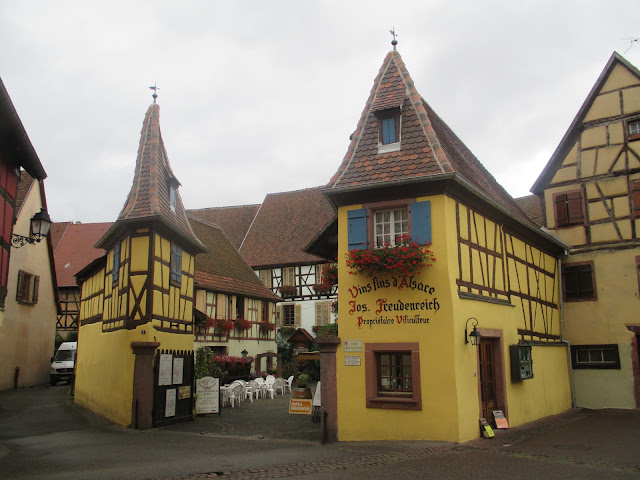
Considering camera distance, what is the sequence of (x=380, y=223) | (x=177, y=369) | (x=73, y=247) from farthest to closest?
(x=73, y=247) → (x=177, y=369) → (x=380, y=223)

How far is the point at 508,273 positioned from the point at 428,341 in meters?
4.83

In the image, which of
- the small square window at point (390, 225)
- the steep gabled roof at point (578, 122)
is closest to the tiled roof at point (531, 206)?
the steep gabled roof at point (578, 122)

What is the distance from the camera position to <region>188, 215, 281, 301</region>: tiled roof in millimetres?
28719

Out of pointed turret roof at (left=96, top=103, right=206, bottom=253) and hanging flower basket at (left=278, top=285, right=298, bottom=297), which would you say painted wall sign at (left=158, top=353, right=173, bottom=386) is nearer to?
pointed turret roof at (left=96, top=103, right=206, bottom=253)

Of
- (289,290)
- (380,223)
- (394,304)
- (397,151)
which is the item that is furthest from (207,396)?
(289,290)

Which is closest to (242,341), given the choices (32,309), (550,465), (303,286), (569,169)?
A: (303,286)

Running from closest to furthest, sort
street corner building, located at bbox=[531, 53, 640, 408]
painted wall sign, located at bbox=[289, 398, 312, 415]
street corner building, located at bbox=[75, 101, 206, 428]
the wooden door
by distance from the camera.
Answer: the wooden door, painted wall sign, located at bbox=[289, 398, 312, 415], street corner building, located at bbox=[75, 101, 206, 428], street corner building, located at bbox=[531, 53, 640, 408]

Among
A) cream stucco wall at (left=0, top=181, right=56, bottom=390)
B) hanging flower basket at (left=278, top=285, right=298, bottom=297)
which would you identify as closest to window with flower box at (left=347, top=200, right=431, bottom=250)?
cream stucco wall at (left=0, top=181, right=56, bottom=390)

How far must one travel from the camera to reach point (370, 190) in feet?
43.6

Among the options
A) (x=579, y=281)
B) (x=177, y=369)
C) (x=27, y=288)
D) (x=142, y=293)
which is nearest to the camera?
(x=142, y=293)

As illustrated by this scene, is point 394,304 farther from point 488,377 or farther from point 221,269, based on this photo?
point 221,269

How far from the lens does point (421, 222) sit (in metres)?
12.7

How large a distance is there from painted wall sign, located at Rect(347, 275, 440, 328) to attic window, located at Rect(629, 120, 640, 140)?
39.4 feet

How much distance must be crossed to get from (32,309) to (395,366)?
73.8 ft
